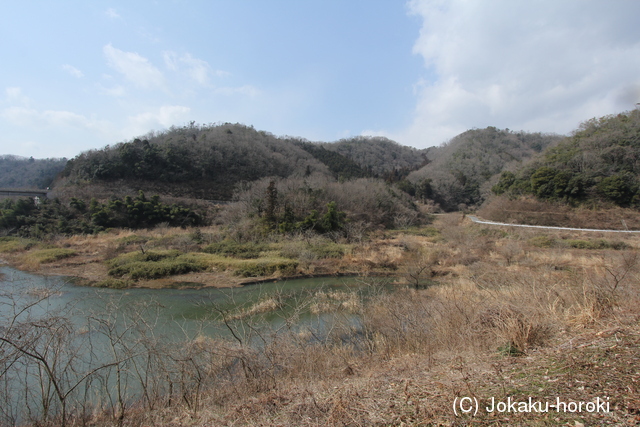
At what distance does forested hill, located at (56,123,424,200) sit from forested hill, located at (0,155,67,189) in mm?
20307

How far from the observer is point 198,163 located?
50625 mm

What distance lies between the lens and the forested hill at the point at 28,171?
199 feet

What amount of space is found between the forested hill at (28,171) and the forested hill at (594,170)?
72.0m

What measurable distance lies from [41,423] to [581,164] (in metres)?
38.4

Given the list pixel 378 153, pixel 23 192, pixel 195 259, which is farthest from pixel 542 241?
pixel 378 153

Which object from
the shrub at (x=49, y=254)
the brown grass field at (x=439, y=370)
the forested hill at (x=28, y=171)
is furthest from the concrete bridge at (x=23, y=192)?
the brown grass field at (x=439, y=370)

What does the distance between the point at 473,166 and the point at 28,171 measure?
95496 millimetres

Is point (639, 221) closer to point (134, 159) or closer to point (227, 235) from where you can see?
point (227, 235)

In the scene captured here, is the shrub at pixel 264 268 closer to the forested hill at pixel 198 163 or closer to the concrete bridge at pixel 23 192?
the forested hill at pixel 198 163

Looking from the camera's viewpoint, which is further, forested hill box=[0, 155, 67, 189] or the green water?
forested hill box=[0, 155, 67, 189]

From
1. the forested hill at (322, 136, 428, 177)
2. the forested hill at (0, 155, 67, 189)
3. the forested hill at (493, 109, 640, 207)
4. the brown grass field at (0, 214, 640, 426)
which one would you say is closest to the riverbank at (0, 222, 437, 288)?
the brown grass field at (0, 214, 640, 426)

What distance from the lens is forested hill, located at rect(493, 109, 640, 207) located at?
2606cm

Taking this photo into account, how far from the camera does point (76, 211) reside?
32906 mm

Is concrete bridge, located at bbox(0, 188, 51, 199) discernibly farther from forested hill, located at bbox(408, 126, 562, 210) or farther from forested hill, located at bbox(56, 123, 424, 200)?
forested hill, located at bbox(408, 126, 562, 210)
